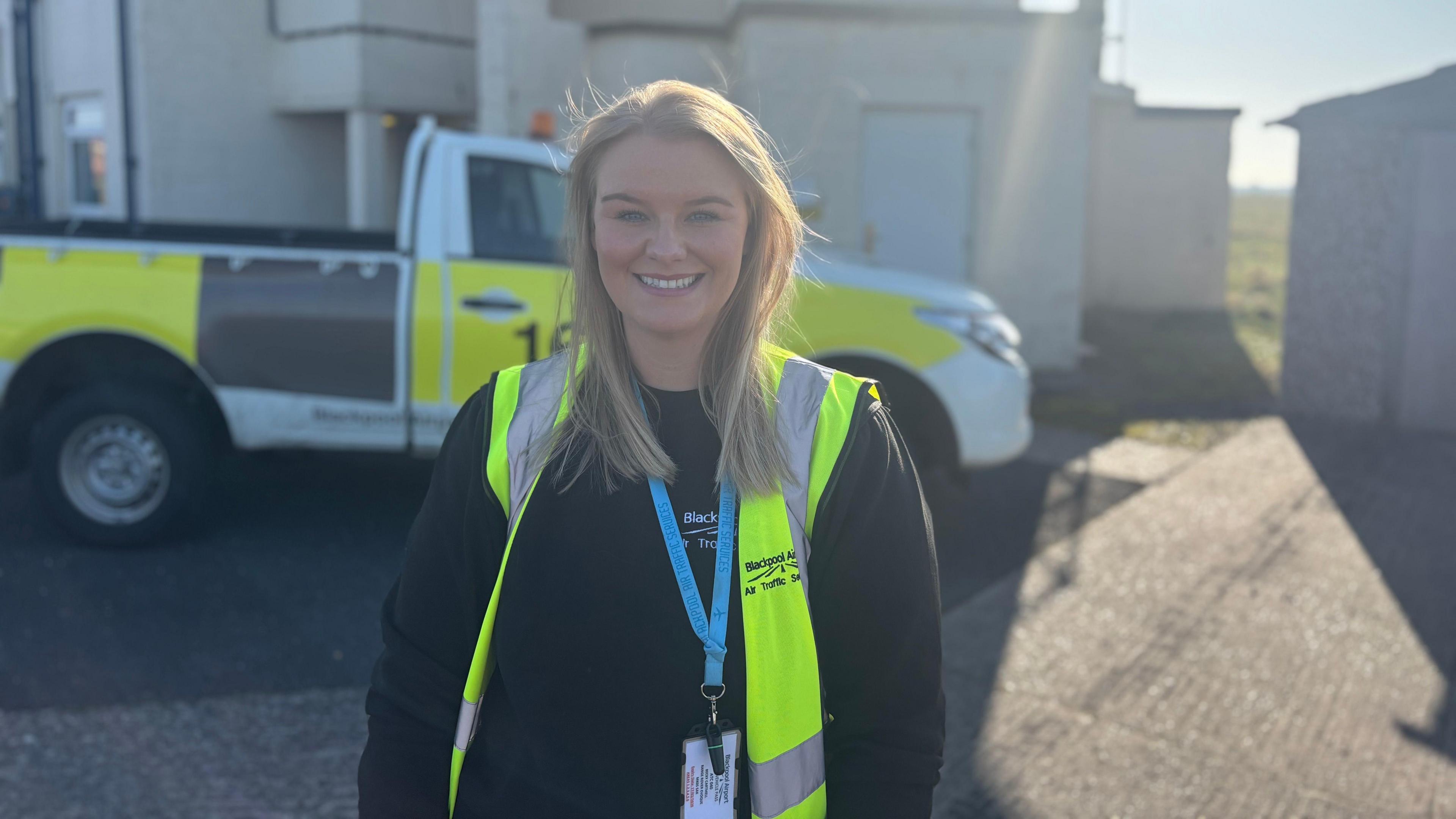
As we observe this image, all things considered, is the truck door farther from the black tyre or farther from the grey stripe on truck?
the black tyre

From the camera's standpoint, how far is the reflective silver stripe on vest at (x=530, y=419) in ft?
5.90

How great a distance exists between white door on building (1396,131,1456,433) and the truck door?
24.1 feet

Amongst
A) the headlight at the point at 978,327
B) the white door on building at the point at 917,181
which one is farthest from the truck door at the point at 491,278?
the white door on building at the point at 917,181

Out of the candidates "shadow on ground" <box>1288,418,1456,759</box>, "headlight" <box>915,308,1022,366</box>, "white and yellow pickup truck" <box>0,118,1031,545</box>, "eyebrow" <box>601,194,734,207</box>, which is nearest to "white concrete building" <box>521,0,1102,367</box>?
"shadow on ground" <box>1288,418,1456,759</box>

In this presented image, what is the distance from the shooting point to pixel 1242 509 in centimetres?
732

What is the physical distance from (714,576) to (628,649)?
16 centimetres

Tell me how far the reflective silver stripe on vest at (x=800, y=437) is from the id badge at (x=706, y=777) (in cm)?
24

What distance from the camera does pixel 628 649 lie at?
1735 mm

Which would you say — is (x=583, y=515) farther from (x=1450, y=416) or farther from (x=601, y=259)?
(x=1450, y=416)

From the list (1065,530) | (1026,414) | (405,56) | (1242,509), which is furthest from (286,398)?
(405,56)

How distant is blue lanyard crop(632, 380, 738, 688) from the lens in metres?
1.70

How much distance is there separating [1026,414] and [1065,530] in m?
0.77

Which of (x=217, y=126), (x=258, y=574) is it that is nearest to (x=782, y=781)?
(x=258, y=574)

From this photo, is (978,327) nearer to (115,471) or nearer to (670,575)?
(115,471)
